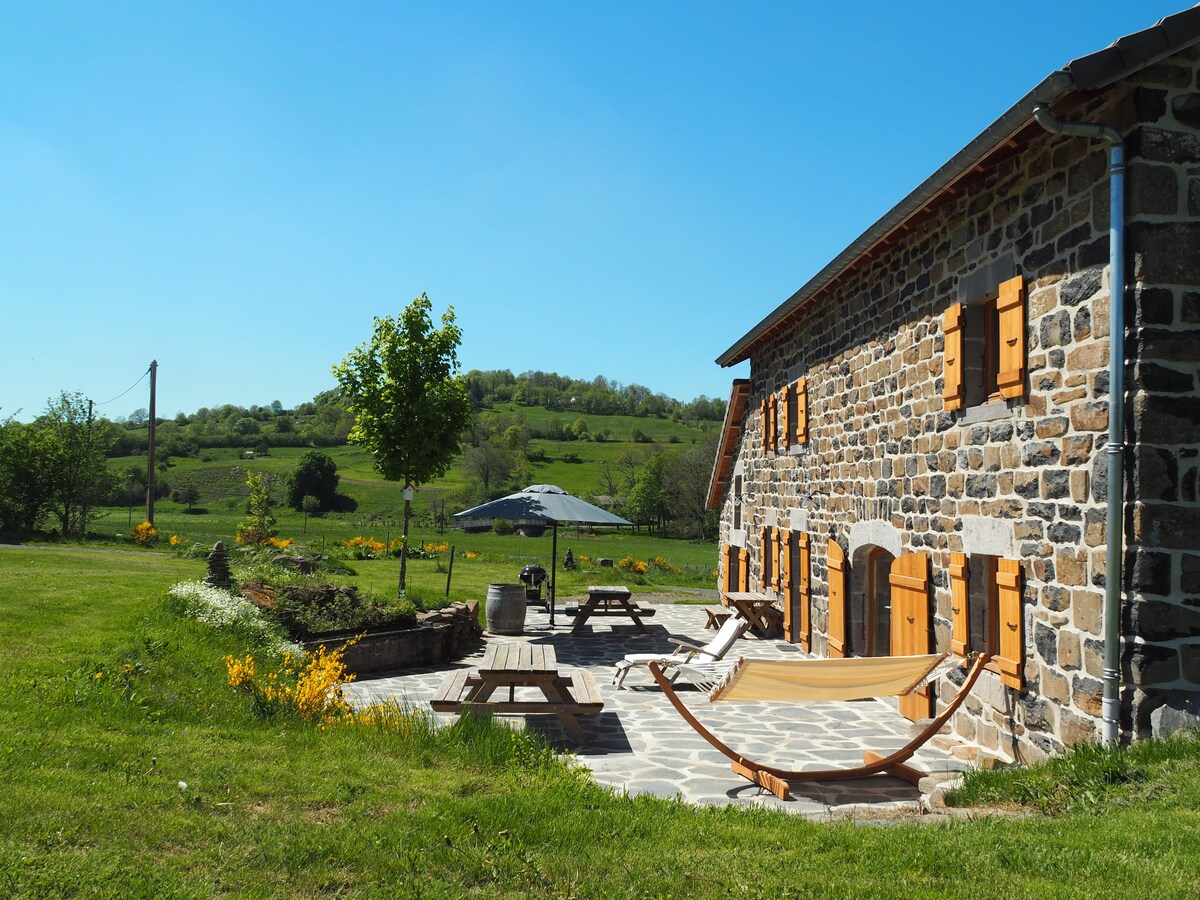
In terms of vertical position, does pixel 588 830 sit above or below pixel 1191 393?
below

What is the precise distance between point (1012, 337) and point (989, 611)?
2428 millimetres

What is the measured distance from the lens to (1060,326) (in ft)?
20.5

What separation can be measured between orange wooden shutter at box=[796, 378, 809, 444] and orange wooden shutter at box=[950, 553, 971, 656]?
503 centimetres

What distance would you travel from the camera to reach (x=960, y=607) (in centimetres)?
761

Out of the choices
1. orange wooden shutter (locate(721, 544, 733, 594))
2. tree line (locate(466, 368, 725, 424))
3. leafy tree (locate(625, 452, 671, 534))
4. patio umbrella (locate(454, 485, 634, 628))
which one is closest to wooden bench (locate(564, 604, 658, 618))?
patio umbrella (locate(454, 485, 634, 628))

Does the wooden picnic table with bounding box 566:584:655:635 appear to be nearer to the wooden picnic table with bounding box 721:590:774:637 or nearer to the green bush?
the wooden picnic table with bounding box 721:590:774:637

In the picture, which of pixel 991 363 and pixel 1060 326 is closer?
pixel 1060 326

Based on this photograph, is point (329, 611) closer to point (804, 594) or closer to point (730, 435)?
point (804, 594)

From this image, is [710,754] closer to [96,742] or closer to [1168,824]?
[1168,824]

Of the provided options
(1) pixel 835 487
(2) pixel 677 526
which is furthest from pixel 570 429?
(1) pixel 835 487

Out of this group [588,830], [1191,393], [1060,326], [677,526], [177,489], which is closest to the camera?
[588,830]

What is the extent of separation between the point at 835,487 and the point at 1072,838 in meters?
7.26

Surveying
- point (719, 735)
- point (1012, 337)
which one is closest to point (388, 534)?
point (719, 735)

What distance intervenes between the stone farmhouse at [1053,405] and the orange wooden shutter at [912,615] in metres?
0.03
